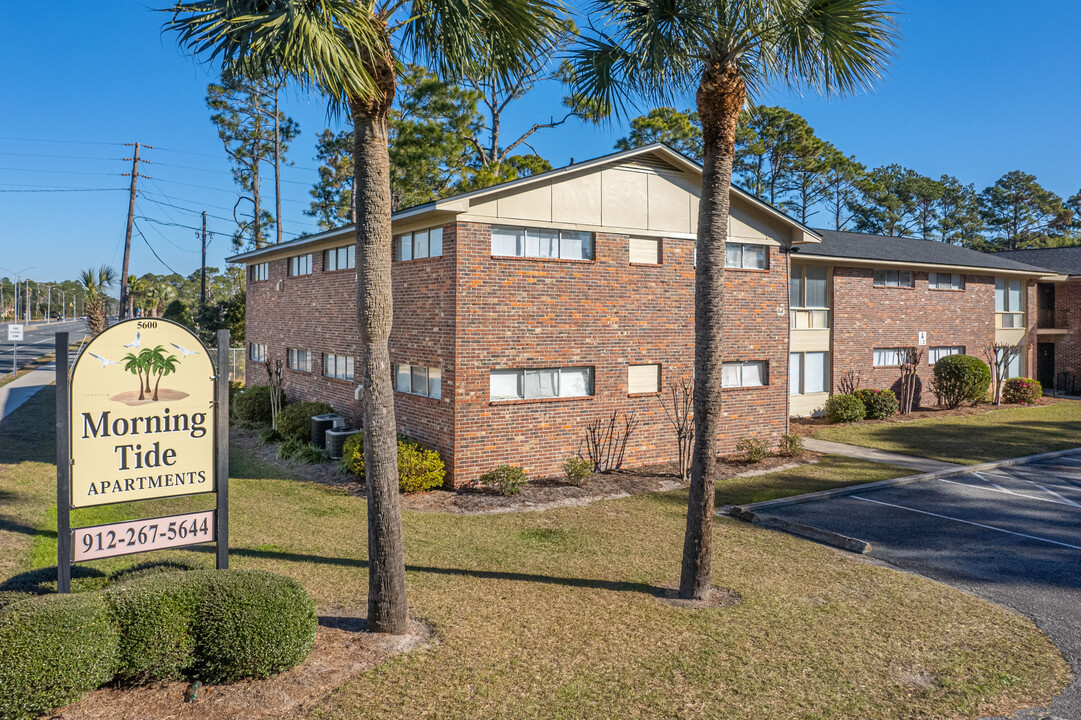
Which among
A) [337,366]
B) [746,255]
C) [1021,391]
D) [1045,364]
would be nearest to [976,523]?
[746,255]

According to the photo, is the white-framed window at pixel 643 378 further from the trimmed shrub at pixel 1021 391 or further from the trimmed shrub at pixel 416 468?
the trimmed shrub at pixel 1021 391

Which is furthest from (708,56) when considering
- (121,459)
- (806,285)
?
(806,285)

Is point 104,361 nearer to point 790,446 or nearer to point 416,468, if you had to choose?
point 416,468

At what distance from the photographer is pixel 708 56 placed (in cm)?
838

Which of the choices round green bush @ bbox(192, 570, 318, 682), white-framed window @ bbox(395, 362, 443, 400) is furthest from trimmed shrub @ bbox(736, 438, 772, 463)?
round green bush @ bbox(192, 570, 318, 682)

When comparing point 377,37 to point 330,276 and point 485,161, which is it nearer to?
point 330,276

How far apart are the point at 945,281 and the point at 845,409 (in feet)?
28.7

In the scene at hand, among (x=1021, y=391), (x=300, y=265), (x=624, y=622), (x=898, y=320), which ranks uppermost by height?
(x=300, y=265)

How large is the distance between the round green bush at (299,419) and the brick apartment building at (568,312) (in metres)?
1.05

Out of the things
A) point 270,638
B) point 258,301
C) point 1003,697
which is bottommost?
point 1003,697

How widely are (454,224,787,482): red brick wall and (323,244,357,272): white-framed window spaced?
6.10 meters

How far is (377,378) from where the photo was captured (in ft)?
23.0

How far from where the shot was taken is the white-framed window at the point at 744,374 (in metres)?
16.9

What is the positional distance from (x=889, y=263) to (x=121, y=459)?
83.6ft
